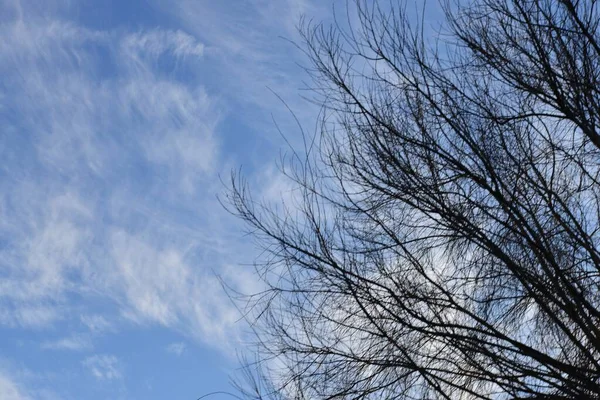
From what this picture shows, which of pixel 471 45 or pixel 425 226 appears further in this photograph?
pixel 471 45

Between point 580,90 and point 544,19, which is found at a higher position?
point 544,19

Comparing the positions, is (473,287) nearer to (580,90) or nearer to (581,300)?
(581,300)

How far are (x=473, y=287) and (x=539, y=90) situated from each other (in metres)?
1.24

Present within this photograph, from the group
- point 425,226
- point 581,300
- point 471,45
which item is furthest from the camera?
point 471,45

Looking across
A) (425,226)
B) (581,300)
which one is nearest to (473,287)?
(425,226)

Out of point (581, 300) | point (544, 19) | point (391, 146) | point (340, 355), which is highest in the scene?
point (544, 19)

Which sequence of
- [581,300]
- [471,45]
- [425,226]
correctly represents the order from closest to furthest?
1. [581,300]
2. [425,226]
3. [471,45]

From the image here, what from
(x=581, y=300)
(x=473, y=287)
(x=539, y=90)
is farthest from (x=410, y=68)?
(x=581, y=300)

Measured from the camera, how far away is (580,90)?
3.96 m

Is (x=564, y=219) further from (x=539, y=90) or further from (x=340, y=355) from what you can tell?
(x=340, y=355)

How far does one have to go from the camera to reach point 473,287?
3.93m

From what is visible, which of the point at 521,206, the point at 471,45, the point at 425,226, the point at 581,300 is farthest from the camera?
the point at 471,45

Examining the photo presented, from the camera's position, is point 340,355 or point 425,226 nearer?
point 340,355

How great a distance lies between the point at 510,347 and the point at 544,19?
6.41 feet
